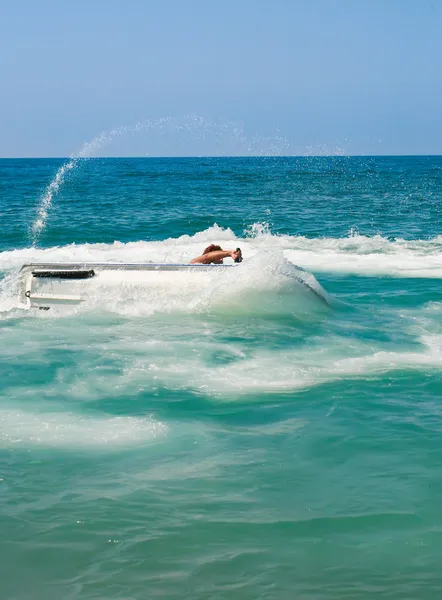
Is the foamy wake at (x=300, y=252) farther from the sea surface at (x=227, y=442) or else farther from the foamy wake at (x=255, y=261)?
the sea surface at (x=227, y=442)

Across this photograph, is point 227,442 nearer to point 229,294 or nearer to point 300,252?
point 229,294

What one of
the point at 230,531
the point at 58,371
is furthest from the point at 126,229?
the point at 230,531

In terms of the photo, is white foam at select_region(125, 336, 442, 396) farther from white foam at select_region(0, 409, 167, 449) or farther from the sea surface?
→ white foam at select_region(0, 409, 167, 449)

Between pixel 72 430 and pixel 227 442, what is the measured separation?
1289 millimetres

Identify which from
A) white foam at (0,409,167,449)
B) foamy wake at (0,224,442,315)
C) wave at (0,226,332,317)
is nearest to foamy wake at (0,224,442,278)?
foamy wake at (0,224,442,315)

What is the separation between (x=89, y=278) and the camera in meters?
11.5

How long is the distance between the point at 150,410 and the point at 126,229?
728 inches

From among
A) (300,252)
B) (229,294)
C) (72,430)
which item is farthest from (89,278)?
(300,252)

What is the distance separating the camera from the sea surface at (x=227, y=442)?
14.8 ft

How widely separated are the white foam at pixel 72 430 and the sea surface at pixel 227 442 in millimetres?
24

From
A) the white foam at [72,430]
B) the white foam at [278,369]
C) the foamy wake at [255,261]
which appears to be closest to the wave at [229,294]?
the foamy wake at [255,261]

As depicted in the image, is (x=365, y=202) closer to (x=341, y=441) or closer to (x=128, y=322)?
(x=128, y=322)

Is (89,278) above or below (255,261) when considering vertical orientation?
below

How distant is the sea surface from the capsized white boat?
0.18 metres
